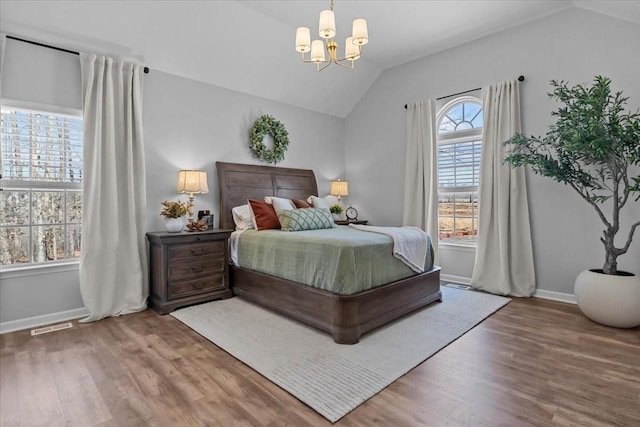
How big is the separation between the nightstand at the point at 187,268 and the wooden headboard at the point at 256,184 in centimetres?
64

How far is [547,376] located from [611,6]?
355 centimetres

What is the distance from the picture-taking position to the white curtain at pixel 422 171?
4797mm

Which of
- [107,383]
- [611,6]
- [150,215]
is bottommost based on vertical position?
[107,383]

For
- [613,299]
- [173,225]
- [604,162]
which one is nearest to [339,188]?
[173,225]

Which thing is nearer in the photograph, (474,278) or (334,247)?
(334,247)

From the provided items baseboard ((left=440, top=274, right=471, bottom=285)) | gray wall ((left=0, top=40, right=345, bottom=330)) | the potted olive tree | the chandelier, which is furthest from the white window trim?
the potted olive tree

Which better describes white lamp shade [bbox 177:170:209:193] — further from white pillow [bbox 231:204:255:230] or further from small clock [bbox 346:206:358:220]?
small clock [bbox 346:206:358:220]

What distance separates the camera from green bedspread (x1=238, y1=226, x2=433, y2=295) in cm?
273

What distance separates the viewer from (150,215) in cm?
386

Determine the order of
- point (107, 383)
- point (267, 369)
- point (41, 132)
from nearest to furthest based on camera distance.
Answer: point (107, 383) < point (267, 369) < point (41, 132)

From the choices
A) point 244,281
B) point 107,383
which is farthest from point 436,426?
point 244,281

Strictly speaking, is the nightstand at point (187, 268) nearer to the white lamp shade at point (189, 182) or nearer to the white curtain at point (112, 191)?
the white curtain at point (112, 191)

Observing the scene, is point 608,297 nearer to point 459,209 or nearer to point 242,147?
point 459,209

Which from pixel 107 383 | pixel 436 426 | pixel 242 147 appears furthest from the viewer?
pixel 242 147
